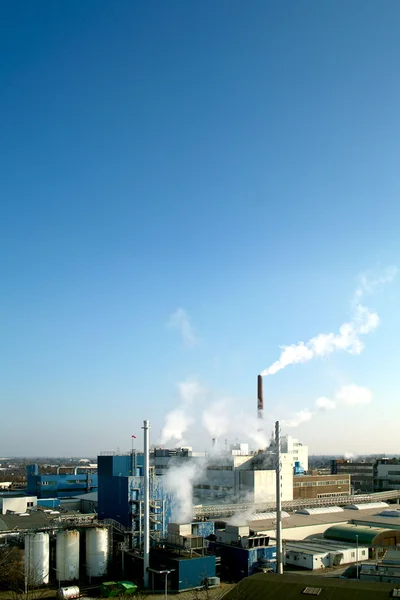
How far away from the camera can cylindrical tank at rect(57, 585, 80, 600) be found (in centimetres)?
3550

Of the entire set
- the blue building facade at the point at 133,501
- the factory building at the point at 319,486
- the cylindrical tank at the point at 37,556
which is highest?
the blue building facade at the point at 133,501

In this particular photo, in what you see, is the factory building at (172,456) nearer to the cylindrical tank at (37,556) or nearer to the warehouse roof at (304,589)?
the cylindrical tank at (37,556)

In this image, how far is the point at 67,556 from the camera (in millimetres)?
39938

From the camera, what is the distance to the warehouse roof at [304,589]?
25.2 meters

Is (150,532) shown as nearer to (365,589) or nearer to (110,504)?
(110,504)

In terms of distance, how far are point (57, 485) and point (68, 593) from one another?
47.3 metres

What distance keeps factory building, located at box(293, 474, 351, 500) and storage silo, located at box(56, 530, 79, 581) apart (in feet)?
159

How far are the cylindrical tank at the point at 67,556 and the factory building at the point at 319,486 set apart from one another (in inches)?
1907

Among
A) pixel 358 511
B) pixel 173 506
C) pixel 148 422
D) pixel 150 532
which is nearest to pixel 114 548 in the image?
pixel 150 532

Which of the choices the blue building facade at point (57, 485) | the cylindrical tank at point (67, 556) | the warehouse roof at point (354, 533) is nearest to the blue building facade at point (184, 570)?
the cylindrical tank at point (67, 556)

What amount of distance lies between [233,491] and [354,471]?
1714 inches

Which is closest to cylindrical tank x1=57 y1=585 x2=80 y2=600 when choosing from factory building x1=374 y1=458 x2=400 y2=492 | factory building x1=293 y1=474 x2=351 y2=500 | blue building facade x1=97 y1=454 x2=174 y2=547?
blue building facade x1=97 y1=454 x2=174 y2=547

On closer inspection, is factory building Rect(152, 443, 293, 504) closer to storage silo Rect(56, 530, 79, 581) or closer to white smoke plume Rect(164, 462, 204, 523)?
white smoke plume Rect(164, 462, 204, 523)

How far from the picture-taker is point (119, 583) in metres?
37.5
